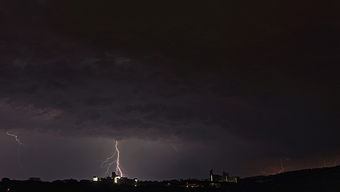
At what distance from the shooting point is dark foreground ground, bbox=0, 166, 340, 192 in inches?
3248

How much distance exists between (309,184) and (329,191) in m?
13.3

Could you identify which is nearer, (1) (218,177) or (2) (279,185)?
(2) (279,185)

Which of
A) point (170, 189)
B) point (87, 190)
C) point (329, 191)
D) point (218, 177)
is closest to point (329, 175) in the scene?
point (329, 191)

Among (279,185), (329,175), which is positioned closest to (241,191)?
(279,185)

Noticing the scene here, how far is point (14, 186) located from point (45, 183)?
10.0 meters

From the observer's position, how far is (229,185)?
11512 centimetres

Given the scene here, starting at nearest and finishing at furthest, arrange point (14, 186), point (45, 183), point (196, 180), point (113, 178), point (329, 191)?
point (14, 186), point (45, 183), point (329, 191), point (113, 178), point (196, 180)

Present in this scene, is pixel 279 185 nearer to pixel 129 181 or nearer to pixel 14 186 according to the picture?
pixel 129 181

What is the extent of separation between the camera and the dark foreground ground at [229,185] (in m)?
82.5

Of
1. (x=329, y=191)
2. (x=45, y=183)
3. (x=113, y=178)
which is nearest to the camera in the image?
(x=45, y=183)

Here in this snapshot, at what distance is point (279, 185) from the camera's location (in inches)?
4417

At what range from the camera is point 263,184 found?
116438 millimetres

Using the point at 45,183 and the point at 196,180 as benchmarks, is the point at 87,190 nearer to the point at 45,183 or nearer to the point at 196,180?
the point at 45,183

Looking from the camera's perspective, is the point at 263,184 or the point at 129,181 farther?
the point at 129,181
